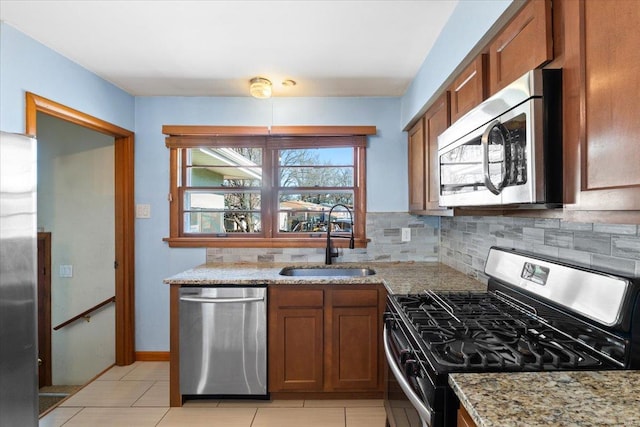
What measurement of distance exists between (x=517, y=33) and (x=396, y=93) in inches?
70.6

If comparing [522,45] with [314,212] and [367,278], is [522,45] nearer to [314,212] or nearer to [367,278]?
[367,278]

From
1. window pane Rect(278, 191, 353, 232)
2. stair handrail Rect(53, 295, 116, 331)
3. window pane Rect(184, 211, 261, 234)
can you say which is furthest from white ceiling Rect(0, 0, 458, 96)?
stair handrail Rect(53, 295, 116, 331)

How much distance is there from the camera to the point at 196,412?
2330 millimetres

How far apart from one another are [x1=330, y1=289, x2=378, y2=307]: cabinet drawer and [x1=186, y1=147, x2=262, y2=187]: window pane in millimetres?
1305

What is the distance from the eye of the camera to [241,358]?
7.84 feet

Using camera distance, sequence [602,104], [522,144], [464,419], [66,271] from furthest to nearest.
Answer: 1. [66,271]
2. [522,144]
3. [464,419]
4. [602,104]

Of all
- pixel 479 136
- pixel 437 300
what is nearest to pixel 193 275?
pixel 437 300

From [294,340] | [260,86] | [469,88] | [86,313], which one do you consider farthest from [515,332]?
[86,313]

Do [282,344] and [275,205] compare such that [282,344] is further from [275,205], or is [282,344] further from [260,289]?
[275,205]

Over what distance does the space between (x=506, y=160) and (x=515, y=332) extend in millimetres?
629

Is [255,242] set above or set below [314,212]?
below

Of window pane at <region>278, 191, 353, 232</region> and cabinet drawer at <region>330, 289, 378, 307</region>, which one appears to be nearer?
cabinet drawer at <region>330, 289, 378, 307</region>

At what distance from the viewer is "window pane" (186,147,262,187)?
3.16 metres

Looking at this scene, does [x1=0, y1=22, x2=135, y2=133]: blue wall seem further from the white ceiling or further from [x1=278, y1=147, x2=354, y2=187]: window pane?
[x1=278, y1=147, x2=354, y2=187]: window pane
